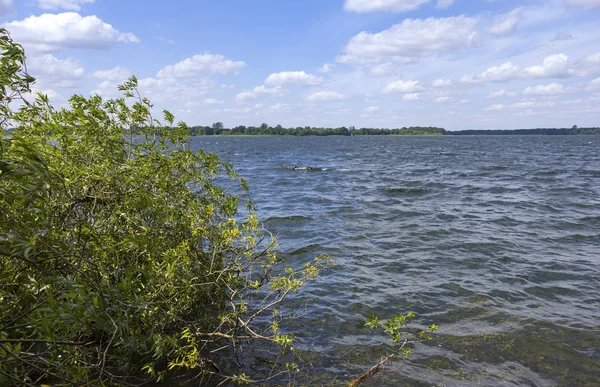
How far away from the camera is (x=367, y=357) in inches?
274

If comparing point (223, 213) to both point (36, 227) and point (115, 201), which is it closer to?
point (115, 201)

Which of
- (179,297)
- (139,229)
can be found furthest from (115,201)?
(179,297)

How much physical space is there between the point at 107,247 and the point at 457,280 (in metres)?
8.63

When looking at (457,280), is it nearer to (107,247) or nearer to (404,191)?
(107,247)

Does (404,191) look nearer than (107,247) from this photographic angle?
No

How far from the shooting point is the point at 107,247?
16.5 feet

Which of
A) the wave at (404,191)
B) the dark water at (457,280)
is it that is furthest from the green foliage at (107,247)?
the wave at (404,191)

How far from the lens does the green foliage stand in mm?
3148

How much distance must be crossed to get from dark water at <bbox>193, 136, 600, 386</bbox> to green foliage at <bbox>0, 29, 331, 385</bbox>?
2255 mm

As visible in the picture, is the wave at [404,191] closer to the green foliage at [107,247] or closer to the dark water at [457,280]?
the dark water at [457,280]

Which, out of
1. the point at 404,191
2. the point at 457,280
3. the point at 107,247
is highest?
the point at 107,247

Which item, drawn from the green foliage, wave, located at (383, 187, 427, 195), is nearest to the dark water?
wave, located at (383, 187, 427, 195)

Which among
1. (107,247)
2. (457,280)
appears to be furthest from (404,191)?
(107,247)

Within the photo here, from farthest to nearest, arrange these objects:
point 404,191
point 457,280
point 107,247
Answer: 1. point 404,191
2. point 457,280
3. point 107,247
